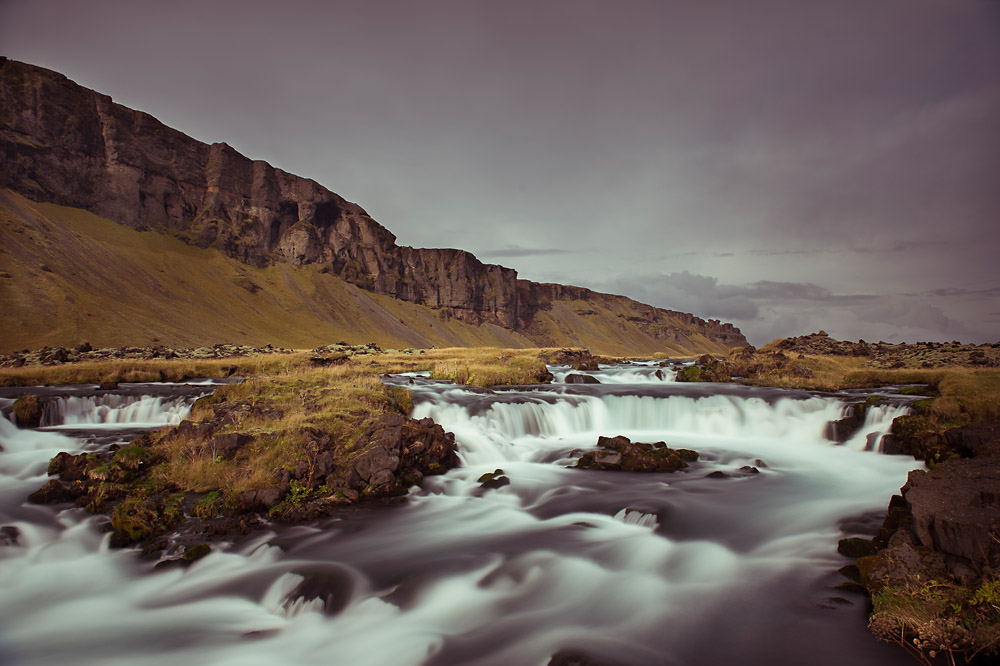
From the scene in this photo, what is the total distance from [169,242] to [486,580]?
104984 millimetres

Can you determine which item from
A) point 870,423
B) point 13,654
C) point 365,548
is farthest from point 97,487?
point 870,423

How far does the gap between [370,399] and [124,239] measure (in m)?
91.2

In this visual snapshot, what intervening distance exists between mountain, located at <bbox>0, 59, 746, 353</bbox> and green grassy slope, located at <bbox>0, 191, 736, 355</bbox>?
0.86ft

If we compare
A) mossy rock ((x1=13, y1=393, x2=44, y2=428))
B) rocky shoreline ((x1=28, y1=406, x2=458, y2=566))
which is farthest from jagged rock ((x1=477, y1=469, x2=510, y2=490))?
mossy rock ((x1=13, y1=393, x2=44, y2=428))

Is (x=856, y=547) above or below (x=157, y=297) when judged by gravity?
below

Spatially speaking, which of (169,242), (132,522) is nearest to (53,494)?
(132,522)

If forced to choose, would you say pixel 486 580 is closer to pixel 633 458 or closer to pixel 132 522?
pixel 132 522

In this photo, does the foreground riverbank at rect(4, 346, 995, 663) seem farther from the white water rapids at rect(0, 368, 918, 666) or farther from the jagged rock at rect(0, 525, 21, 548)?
the jagged rock at rect(0, 525, 21, 548)

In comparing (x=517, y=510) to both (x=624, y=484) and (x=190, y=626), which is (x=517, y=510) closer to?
(x=624, y=484)

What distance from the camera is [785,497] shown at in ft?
37.6

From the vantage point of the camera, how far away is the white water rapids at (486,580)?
19.2 ft

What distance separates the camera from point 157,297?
2562 inches

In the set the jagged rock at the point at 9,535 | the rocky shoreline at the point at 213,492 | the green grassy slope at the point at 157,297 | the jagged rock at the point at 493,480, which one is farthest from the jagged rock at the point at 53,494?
the green grassy slope at the point at 157,297

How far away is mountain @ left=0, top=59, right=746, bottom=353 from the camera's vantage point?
5181cm
